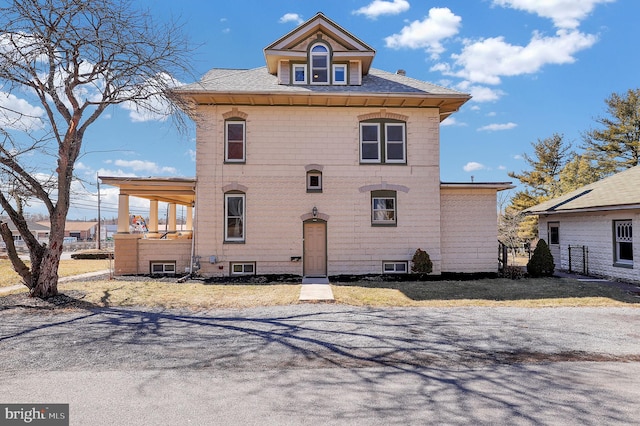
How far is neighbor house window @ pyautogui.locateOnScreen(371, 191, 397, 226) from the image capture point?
49.0ft

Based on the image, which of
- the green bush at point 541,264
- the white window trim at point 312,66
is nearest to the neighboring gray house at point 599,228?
the green bush at point 541,264

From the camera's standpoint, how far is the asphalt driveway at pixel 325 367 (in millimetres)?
4016

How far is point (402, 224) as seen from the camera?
1487cm

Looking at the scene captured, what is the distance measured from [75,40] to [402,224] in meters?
11.8

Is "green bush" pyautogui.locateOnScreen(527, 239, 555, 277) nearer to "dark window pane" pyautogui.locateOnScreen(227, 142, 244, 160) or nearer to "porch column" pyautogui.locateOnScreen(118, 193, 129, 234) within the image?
"dark window pane" pyautogui.locateOnScreen(227, 142, 244, 160)

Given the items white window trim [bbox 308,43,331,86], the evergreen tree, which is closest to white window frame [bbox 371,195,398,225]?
white window trim [bbox 308,43,331,86]

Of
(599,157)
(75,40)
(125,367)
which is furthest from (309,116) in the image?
(599,157)

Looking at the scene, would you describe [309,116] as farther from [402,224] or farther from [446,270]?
[446,270]

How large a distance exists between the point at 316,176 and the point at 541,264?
370 inches

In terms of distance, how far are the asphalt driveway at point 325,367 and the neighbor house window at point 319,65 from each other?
34.4 ft

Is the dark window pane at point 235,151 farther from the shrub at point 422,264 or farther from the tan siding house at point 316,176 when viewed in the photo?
the shrub at point 422,264

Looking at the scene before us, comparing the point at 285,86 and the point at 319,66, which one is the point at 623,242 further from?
the point at 285,86

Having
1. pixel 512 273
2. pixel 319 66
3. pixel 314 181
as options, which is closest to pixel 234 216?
pixel 314 181

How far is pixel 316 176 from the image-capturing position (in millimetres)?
14820
